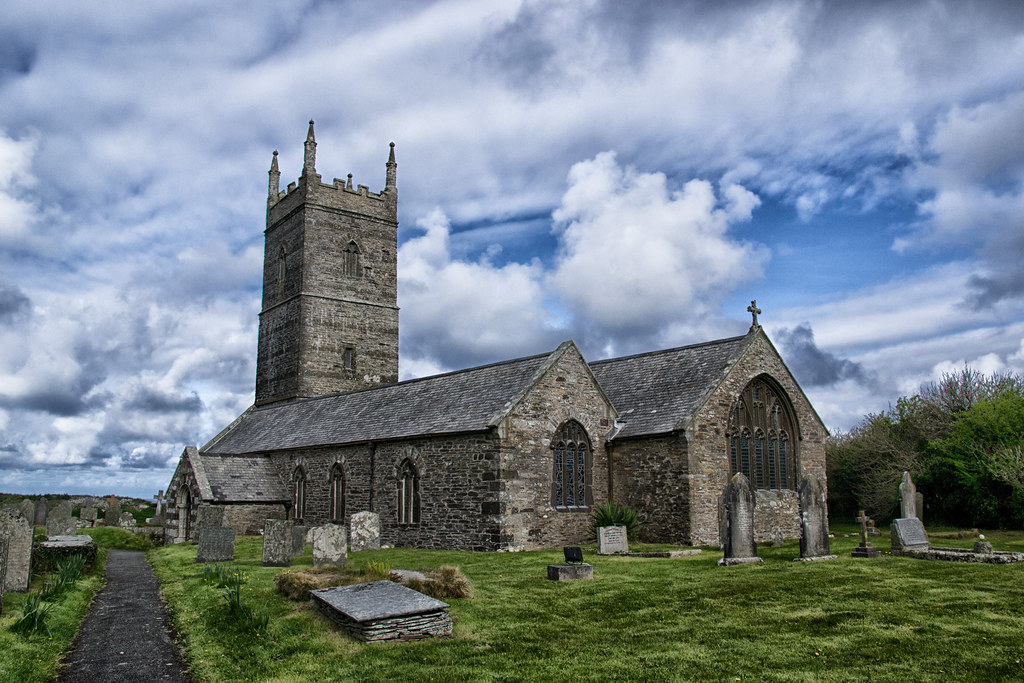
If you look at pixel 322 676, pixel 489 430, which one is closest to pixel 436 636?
pixel 322 676

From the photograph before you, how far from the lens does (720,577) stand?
13805 millimetres

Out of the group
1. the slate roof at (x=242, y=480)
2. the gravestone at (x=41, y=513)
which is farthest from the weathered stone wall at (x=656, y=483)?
the gravestone at (x=41, y=513)

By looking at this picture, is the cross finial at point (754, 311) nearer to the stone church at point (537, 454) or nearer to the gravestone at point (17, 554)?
the stone church at point (537, 454)

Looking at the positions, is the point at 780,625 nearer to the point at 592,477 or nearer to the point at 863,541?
the point at 863,541

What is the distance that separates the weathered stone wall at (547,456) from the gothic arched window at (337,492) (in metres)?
7.96

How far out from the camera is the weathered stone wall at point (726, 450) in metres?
21.0

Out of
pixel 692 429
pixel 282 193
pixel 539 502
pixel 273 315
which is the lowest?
pixel 539 502

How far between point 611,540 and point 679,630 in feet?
27.9

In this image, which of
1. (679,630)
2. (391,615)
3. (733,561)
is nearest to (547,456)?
(733,561)

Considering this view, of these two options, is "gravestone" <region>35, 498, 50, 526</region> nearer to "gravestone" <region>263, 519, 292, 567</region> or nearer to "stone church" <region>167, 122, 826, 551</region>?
"stone church" <region>167, 122, 826, 551</region>

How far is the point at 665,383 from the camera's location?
24.2 metres

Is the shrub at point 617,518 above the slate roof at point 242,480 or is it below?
below

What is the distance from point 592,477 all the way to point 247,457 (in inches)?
594

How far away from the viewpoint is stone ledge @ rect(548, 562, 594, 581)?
14.0 meters
